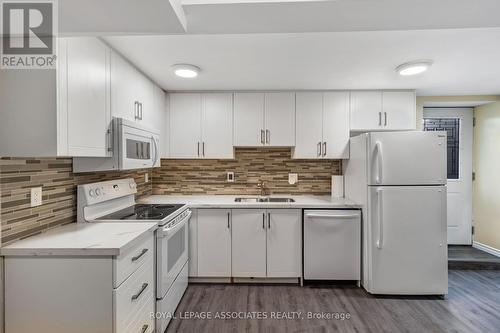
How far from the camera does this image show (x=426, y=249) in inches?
96.7

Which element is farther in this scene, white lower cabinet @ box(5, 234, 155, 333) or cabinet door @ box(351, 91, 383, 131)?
cabinet door @ box(351, 91, 383, 131)

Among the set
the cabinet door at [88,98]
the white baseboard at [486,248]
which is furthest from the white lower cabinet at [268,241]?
the white baseboard at [486,248]

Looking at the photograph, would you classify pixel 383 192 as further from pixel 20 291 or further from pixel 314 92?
pixel 20 291

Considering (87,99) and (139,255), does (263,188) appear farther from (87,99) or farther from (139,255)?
(87,99)

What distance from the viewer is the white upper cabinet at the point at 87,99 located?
143 centimetres

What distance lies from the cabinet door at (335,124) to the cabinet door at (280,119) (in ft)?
1.27

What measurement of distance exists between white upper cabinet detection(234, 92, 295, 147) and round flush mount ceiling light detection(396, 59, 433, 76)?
113cm

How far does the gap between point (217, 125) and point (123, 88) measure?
119 centimetres

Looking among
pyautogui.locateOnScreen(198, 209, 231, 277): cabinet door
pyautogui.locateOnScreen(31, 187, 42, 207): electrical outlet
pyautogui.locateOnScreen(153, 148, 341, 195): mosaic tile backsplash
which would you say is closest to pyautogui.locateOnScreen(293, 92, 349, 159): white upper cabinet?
pyautogui.locateOnScreen(153, 148, 341, 195): mosaic tile backsplash

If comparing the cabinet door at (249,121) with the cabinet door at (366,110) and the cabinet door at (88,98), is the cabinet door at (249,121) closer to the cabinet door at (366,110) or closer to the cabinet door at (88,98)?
the cabinet door at (366,110)

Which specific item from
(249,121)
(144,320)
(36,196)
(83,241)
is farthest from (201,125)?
(144,320)

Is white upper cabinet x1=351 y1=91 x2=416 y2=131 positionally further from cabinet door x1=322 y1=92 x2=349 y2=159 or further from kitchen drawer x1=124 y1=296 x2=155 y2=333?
kitchen drawer x1=124 y1=296 x2=155 y2=333

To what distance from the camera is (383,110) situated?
9.87ft

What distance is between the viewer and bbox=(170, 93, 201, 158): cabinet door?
3.11 meters
